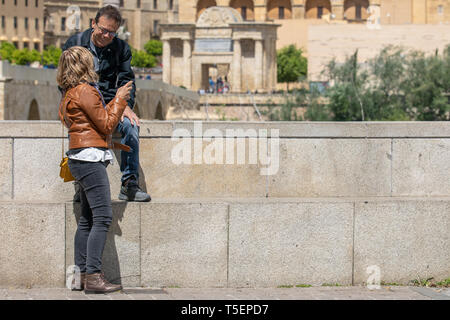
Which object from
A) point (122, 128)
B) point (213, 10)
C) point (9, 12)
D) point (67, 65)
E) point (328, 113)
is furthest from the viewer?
point (9, 12)

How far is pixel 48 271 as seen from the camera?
8430 millimetres

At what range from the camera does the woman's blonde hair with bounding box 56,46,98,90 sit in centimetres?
762

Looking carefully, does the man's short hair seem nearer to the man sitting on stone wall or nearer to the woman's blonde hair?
the man sitting on stone wall

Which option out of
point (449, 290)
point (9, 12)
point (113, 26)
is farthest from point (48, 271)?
point (9, 12)

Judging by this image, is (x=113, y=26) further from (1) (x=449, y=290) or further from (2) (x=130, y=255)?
(1) (x=449, y=290)

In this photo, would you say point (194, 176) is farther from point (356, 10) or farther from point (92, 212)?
point (356, 10)

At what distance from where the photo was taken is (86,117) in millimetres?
7629

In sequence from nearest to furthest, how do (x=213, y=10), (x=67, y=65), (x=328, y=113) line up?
(x=67, y=65)
(x=328, y=113)
(x=213, y=10)

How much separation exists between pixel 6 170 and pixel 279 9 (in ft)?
369

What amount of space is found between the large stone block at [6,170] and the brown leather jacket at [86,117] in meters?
1.24

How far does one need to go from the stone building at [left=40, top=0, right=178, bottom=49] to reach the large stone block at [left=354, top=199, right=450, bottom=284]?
4298 inches

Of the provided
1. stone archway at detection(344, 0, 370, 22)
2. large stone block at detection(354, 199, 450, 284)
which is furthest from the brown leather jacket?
stone archway at detection(344, 0, 370, 22)

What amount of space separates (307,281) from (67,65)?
2.84m
